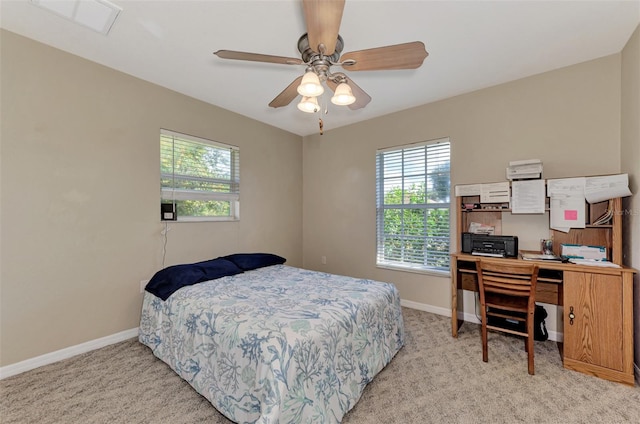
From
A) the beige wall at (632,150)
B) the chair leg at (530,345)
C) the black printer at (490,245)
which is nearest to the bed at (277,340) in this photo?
the chair leg at (530,345)

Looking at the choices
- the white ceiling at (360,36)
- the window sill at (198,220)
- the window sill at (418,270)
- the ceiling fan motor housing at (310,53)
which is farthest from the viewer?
the window sill at (418,270)

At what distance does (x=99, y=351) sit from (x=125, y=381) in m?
0.66

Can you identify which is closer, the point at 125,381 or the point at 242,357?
the point at 242,357

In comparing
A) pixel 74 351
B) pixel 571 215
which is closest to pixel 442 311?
pixel 571 215

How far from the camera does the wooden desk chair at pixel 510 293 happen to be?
203 centimetres

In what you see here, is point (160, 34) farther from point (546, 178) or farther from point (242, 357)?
point (546, 178)

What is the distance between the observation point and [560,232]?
2553 millimetres

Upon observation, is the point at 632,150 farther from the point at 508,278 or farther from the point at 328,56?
the point at 328,56

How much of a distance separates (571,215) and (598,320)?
0.85 metres

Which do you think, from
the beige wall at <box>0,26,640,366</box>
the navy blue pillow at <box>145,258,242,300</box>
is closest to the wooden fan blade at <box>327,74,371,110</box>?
the beige wall at <box>0,26,640,366</box>

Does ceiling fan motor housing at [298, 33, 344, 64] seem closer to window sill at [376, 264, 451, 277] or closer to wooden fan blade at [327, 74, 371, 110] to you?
wooden fan blade at [327, 74, 371, 110]

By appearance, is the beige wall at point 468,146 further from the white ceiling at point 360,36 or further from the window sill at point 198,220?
the window sill at point 198,220

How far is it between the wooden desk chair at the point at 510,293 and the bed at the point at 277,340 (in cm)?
73

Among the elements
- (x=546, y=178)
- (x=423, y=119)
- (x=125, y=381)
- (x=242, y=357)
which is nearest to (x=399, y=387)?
(x=242, y=357)
